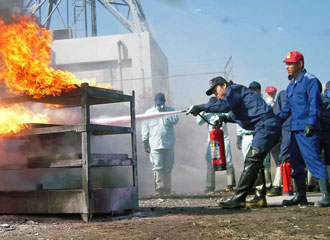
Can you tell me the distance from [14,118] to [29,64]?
73 centimetres

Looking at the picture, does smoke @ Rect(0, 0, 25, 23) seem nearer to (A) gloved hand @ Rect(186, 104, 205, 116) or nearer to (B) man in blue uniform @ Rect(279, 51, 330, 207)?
(A) gloved hand @ Rect(186, 104, 205, 116)

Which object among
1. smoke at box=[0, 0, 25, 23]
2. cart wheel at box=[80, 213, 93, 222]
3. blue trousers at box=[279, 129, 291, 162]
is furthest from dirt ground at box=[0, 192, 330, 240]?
smoke at box=[0, 0, 25, 23]

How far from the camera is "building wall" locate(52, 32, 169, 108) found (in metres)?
25.6

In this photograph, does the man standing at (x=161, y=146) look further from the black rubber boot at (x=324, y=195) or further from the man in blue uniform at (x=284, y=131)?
the black rubber boot at (x=324, y=195)

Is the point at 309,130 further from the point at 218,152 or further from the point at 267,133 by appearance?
the point at 218,152

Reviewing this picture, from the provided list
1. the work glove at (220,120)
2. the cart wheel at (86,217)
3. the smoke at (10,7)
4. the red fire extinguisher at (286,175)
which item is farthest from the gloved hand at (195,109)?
the smoke at (10,7)

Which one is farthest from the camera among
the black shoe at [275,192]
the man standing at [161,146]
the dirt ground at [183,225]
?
the man standing at [161,146]

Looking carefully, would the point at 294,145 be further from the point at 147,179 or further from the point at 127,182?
the point at 147,179

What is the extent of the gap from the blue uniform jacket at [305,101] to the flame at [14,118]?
139 inches

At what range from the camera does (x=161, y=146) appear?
920 cm

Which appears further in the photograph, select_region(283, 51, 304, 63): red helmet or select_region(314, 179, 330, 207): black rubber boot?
select_region(283, 51, 304, 63): red helmet

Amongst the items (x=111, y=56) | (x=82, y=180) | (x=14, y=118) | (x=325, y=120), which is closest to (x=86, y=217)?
(x=82, y=180)

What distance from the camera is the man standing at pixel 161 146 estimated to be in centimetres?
913

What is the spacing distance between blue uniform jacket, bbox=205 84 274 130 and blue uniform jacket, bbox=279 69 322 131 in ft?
1.24
